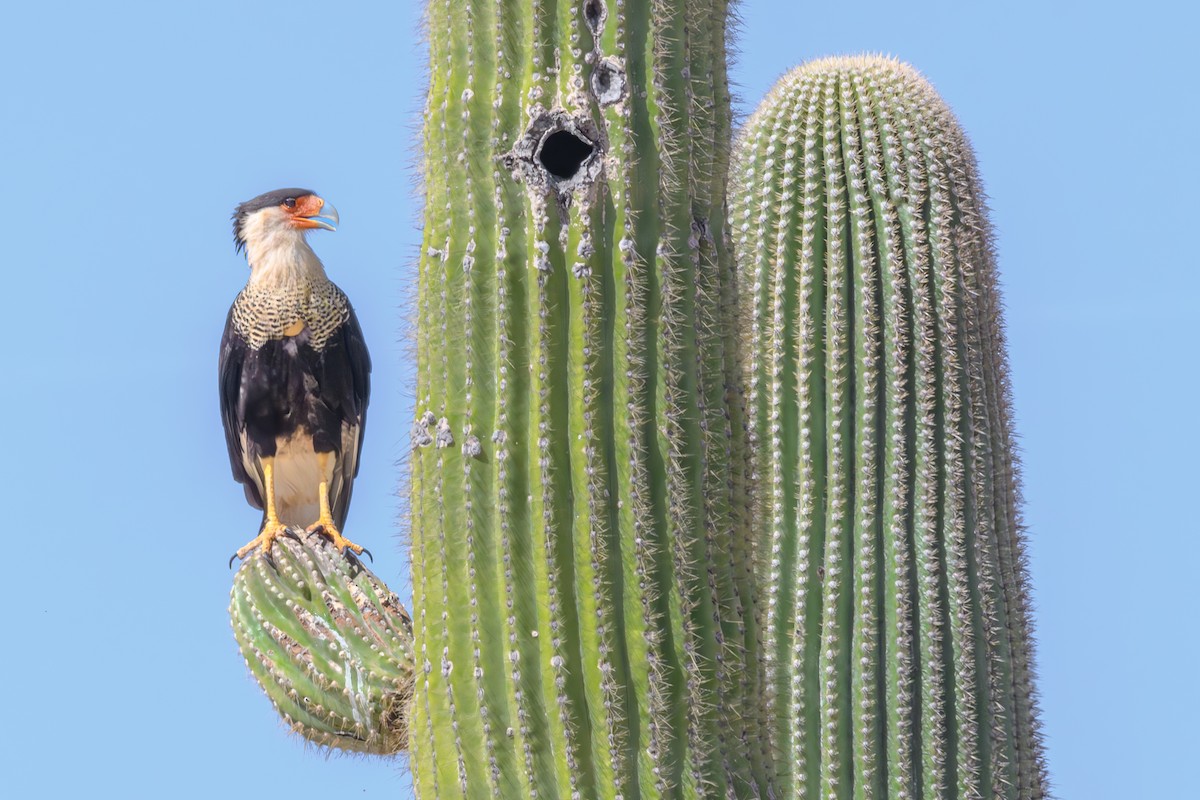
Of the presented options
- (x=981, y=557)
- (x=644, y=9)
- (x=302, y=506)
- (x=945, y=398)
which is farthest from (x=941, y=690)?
(x=302, y=506)

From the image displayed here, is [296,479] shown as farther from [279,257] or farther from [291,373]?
[279,257]

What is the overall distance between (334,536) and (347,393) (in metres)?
0.99

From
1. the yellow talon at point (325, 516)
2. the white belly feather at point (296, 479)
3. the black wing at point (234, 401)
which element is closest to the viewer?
the yellow talon at point (325, 516)

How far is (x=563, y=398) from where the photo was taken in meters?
3.74

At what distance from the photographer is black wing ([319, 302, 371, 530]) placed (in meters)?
8.39

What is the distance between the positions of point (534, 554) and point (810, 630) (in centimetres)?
140

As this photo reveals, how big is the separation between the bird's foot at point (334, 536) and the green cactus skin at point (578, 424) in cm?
329

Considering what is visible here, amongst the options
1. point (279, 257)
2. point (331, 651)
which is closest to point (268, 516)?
point (279, 257)

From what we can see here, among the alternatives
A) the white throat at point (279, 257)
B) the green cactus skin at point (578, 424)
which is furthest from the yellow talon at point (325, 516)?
the green cactus skin at point (578, 424)

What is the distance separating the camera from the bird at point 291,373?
8.34 m

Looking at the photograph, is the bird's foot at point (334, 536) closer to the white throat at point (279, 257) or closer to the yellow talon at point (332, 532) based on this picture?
the yellow talon at point (332, 532)

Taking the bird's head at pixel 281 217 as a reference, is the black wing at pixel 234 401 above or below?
below

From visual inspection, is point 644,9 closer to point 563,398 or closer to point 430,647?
point 563,398

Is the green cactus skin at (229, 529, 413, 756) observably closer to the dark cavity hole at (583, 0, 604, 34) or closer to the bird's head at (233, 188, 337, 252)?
the dark cavity hole at (583, 0, 604, 34)
